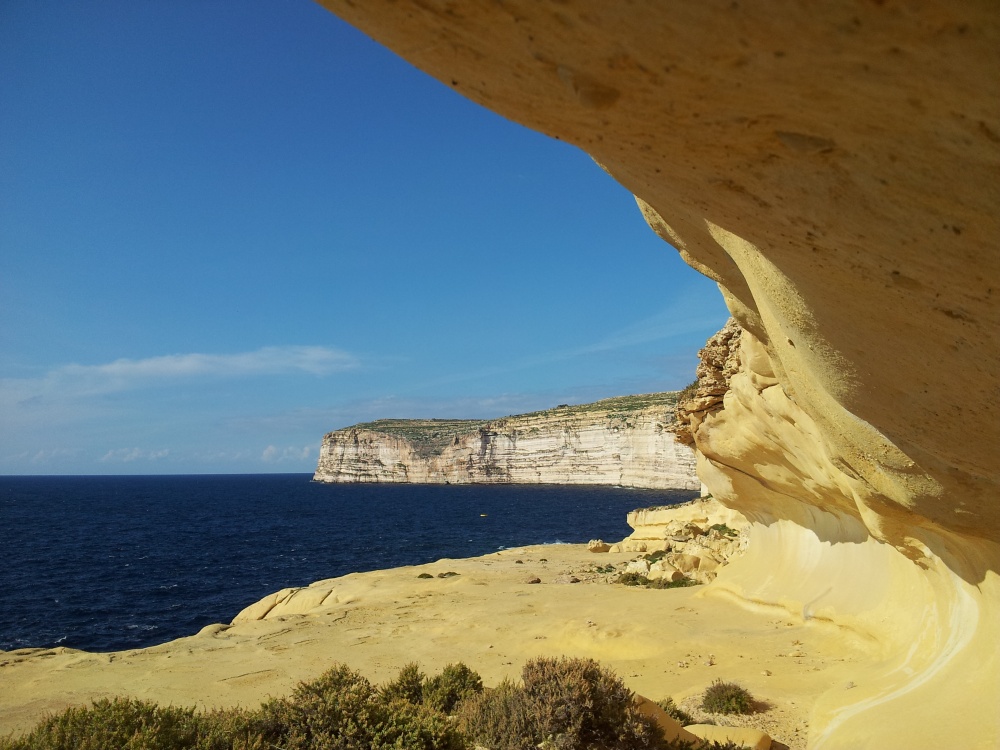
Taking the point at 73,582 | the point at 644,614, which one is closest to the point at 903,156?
the point at 644,614

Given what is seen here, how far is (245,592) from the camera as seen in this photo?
3578 centimetres

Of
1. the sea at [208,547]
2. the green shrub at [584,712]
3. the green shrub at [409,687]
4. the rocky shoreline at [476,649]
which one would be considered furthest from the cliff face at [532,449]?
the green shrub at [584,712]

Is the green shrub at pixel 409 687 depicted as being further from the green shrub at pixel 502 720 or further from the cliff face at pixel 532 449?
the cliff face at pixel 532 449

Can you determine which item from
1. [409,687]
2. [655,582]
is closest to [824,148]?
[409,687]

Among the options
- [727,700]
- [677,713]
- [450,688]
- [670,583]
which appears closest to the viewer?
[450,688]

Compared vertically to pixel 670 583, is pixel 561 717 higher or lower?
higher

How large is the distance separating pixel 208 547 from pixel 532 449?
78421 millimetres

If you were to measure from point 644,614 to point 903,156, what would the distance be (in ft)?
56.0

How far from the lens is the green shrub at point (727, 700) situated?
9.90 m

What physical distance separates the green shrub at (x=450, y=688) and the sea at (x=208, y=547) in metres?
21.8

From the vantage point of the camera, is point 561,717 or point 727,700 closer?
point 561,717

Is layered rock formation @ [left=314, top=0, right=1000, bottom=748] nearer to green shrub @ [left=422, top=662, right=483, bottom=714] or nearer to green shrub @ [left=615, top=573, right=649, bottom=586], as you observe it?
green shrub @ [left=422, top=662, right=483, bottom=714]

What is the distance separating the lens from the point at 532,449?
125562 millimetres

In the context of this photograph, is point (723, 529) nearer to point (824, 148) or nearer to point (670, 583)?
point (670, 583)
